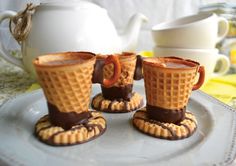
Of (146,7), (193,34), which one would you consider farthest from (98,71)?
(146,7)

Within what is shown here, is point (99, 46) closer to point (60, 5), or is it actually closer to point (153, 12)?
point (60, 5)

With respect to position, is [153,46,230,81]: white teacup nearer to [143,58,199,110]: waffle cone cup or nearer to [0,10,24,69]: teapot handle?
[143,58,199,110]: waffle cone cup

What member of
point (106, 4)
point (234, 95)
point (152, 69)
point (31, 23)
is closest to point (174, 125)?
point (152, 69)

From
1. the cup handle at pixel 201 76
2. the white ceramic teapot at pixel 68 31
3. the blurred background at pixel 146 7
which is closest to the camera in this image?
the cup handle at pixel 201 76

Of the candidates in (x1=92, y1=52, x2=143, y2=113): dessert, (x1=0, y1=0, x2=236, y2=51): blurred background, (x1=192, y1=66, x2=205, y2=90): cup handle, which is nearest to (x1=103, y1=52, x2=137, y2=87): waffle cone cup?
(x1=92, y1=52, x2=143, y2=113): dessert

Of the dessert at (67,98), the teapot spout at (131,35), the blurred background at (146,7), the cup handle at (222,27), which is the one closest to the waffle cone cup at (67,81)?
the dessert at (67,98)

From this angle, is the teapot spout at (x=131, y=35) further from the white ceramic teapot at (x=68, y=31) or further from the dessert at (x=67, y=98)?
the dessert at (x=67, y=98)
